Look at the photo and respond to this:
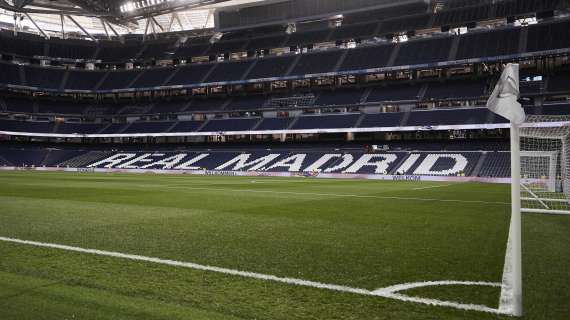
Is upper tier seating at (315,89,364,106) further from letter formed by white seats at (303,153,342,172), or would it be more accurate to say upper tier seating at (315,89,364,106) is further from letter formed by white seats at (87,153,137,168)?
letter formed by white seats at (87,153,137,168)

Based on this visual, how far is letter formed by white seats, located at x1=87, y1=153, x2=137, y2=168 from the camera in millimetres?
61094

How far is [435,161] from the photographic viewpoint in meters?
45.0

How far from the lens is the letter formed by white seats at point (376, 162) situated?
150 feet

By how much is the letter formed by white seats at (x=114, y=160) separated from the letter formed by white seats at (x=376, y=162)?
3468cm

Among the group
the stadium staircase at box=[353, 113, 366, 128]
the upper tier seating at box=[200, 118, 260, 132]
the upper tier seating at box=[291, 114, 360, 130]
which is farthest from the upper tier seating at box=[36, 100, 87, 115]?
the stadium staircase at box=[353, 113, 366, 128]

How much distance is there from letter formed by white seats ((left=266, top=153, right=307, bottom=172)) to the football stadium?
0.38 m

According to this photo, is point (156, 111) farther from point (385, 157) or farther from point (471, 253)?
point (471, 253)

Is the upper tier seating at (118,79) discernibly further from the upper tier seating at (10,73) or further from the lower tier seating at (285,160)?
the upper tier seating at (10,73)

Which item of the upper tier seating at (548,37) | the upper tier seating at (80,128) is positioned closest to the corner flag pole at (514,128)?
the upper tier seating at (548,37)

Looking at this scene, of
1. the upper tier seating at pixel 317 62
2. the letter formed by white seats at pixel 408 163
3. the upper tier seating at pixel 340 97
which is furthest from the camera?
the upper tier seating at pixel 317 62

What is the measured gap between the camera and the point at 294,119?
60.5 m

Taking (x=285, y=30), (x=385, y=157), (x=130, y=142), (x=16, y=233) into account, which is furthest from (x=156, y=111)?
(x=16, y=233)

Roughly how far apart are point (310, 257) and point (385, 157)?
44.1m

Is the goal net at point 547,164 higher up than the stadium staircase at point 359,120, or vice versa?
the stadium staircase at point 359,120
